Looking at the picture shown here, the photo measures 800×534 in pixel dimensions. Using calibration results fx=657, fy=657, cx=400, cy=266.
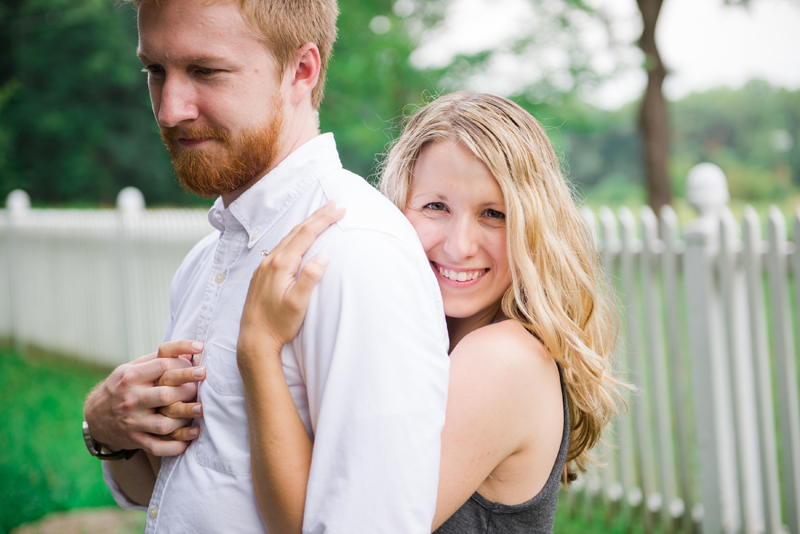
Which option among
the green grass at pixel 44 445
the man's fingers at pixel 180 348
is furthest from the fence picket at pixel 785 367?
the green grass at pixel 44 445

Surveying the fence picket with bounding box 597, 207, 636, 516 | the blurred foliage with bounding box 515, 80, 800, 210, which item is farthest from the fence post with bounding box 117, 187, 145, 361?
the blurred foliage with bounding box 515, 80, 800, 210

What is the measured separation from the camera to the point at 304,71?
1.63 meters

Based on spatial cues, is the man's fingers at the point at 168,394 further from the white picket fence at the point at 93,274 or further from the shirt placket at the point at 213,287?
the white picket fence at the point at 93,274

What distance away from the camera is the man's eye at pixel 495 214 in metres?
1.89

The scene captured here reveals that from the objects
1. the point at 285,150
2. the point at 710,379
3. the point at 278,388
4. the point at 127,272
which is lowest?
the point at 710,379

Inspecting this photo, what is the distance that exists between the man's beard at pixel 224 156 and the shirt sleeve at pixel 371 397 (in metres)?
0.37

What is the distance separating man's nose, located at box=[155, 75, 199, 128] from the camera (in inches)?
58.4

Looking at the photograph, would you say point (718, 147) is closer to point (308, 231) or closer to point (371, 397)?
point (308, 231)

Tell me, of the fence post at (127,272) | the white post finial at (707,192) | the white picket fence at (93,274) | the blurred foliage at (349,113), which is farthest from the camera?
the blurred foliage at (349,113)

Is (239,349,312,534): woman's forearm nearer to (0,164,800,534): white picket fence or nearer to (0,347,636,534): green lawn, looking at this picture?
(0,164,800,534): white picket fence

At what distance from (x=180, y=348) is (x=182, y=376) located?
0.08 m

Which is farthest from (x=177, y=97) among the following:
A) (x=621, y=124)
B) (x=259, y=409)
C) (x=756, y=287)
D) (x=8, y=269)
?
(x=621, y=124)

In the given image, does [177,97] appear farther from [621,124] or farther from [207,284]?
[621,124]

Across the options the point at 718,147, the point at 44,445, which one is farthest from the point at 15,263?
the point at 718,147
